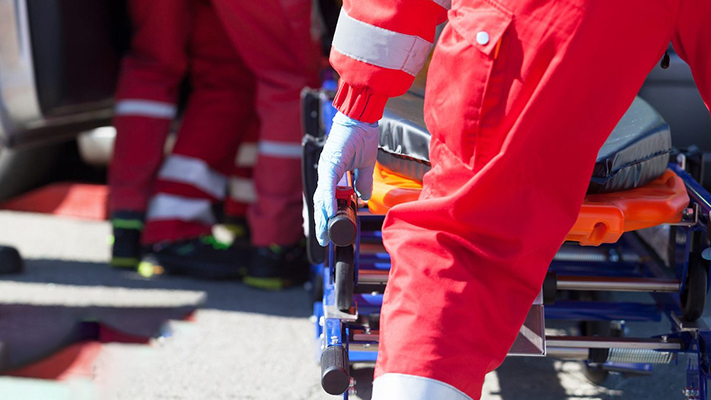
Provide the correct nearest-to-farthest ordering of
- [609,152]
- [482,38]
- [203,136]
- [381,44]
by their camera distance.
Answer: [482,38] → [381,44] → [609,152] → [203,136]

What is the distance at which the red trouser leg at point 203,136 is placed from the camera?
3.00m

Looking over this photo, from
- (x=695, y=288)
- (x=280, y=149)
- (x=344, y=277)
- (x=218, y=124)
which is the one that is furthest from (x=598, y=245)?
(x=218, y=124)

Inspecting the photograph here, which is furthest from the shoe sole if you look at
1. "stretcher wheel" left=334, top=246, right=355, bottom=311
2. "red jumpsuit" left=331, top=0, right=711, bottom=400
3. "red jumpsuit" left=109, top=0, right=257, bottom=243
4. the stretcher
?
"red jumpsuit" left=331, top=0, right=711, bottom=400

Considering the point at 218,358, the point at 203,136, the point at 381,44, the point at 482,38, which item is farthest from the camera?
the point at 203,136

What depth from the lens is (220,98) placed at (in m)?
3.05

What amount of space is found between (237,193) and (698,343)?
2.02 meters

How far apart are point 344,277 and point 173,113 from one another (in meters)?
1.62

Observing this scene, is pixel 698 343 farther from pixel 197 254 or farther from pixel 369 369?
pixel 197 254

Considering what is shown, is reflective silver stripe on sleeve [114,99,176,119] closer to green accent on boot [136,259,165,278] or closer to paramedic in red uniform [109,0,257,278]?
paramedic in red uniform [109,0,257,278]

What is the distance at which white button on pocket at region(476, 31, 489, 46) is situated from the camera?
1.13 metres

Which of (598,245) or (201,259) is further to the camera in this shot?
(201,259)

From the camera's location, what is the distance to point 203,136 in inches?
120

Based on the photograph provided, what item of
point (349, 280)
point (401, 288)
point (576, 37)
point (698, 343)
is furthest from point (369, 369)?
point (576, 37)

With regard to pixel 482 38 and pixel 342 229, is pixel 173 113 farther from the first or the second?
pixel 482 38
